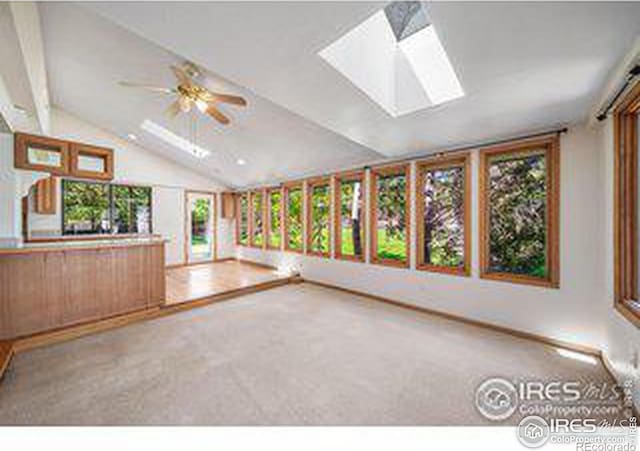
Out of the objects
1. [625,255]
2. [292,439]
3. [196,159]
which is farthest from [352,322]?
[196,159]

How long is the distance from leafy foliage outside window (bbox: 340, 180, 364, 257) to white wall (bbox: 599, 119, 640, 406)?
3069 mm

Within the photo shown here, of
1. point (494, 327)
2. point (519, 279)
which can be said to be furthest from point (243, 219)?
point (519, 279)

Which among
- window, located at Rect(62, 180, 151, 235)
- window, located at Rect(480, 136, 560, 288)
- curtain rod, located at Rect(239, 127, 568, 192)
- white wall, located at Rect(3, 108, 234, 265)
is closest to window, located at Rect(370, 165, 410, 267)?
curtain rod, located at Rect(239, 127, 568, 192)

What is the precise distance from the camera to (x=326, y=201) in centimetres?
552

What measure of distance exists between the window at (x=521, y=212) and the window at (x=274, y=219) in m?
4.56

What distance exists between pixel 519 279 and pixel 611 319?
820 mm

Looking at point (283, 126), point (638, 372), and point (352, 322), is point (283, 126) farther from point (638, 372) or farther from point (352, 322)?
point (638, 372)

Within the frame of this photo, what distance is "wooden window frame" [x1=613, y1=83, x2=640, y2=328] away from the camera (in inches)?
82.0

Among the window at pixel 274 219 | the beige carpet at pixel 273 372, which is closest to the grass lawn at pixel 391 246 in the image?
the beige carpet at pixel 273 372

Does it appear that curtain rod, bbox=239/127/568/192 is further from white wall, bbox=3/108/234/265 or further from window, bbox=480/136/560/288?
white wall, bbox=3/108/234/265

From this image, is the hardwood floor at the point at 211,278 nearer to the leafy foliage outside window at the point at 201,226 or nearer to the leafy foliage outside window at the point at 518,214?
the leafy foliage outside window at the point at 201,226

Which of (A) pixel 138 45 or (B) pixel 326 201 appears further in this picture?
(B) pixel 326 201

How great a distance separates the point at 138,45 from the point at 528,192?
502 cm

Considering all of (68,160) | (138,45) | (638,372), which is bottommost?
(638,372)
